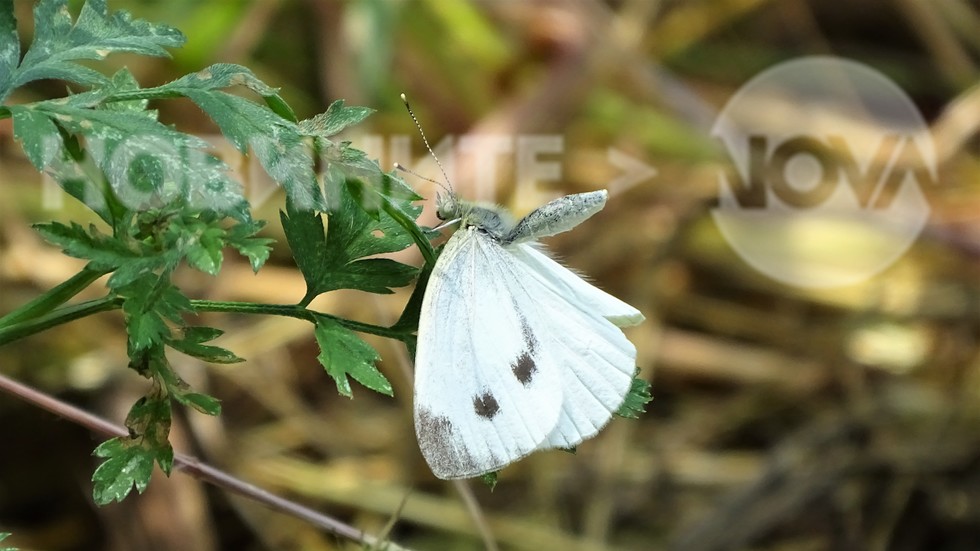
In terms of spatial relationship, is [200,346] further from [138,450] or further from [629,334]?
[629,334]

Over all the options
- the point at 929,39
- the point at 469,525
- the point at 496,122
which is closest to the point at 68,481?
the point at 469,525

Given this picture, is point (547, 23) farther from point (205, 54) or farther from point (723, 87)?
point (205, 54)

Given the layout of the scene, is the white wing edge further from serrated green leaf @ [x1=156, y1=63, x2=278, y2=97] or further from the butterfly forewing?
serrated green leaf @ [x1=156, y1=63, x2=278, y2=97]

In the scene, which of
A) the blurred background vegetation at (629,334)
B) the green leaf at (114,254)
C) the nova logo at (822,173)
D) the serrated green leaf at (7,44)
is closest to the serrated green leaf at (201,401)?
the green leaf at (114,254)

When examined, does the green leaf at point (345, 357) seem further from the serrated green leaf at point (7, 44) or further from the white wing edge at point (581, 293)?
the serrated green leaf at point (7, 44)

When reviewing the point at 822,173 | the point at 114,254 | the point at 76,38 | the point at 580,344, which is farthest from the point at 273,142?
the point at 822,173

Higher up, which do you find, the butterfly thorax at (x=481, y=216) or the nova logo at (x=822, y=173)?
the butterfly thorax at (x=481, y=216)
